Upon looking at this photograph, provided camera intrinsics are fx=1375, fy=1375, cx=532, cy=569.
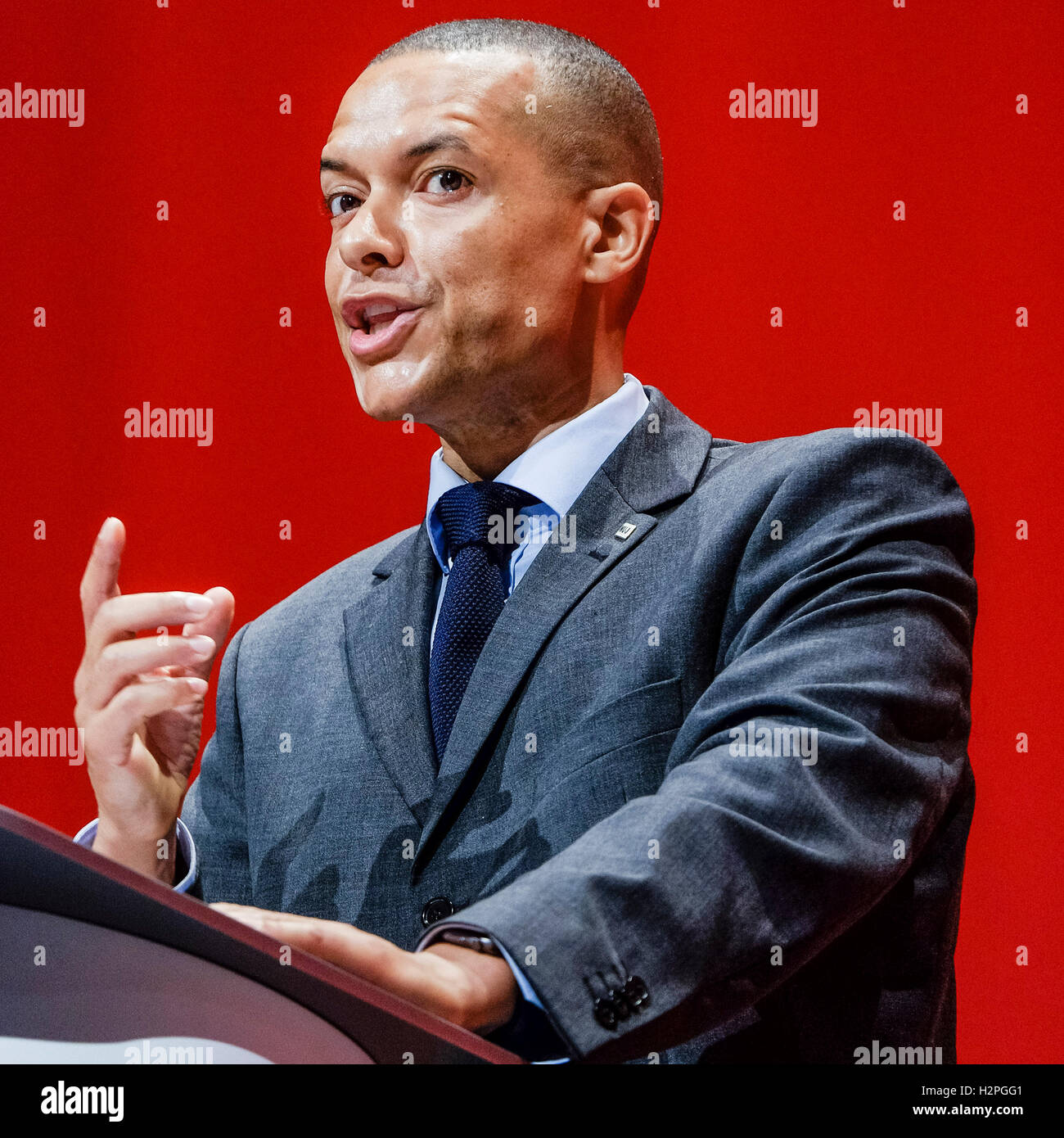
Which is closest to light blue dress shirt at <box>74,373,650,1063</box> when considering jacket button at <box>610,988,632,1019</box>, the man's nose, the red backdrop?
the man's nose

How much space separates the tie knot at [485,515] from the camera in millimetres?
1447

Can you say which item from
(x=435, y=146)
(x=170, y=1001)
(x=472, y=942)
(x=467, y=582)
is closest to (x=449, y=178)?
(x=435, y=146)

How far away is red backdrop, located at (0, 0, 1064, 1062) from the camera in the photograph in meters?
1.91

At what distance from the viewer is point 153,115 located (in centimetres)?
207

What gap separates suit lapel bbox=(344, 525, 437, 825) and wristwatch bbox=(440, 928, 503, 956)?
1.45ft

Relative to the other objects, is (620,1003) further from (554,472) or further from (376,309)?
(376,309)

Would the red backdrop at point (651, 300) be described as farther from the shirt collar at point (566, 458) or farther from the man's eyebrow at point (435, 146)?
the man's eyebrow at point (435, 146)

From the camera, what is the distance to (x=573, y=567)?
136cm

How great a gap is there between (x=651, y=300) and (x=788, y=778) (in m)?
1.18

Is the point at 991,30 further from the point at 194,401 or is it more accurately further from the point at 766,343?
the point at 194,401

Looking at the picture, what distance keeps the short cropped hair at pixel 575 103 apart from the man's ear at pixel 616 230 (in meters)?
0.02

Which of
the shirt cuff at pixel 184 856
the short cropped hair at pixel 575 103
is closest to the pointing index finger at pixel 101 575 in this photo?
the shirt cuff at pixel 184 856

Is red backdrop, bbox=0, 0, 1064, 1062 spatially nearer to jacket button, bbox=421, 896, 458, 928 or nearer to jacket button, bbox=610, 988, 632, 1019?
jacket button, bbox=421, 896, 458, 928

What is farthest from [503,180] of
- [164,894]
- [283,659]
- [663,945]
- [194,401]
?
[164,894]
